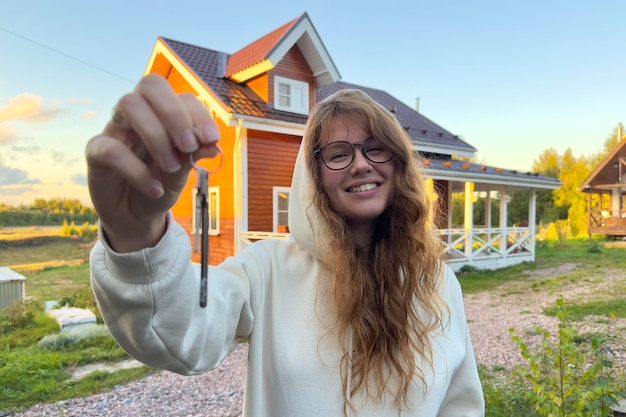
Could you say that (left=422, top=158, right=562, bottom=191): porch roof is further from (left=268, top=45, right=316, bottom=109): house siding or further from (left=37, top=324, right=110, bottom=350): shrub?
(left=37, top=324, right=110, bottom=350): shrub

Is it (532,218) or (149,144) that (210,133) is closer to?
(149,144)

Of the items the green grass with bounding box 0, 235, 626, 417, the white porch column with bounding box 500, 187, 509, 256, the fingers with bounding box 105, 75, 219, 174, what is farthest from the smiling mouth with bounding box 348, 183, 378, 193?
the white porch column with bounding box 500, 187, 509, 256

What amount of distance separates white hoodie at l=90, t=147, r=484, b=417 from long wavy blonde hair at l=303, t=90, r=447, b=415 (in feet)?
0.13

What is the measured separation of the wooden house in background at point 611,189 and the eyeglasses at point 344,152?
2004 cm

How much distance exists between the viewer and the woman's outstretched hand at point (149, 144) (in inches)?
19.3

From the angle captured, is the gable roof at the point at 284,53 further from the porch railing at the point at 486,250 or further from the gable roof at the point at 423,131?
the porch railing at the point at 486,250

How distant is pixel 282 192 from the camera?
9188 millimetres

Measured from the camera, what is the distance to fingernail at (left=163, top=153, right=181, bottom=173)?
506 millimetres

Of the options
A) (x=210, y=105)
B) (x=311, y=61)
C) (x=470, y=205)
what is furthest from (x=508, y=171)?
(x=210, y=105)

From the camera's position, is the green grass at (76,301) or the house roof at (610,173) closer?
the green grass at (76,301)

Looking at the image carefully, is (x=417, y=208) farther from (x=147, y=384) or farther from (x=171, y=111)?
(x=147, y=384)

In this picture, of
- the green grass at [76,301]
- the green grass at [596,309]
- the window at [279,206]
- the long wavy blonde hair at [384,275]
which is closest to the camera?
the long wavy blonde hair at [384,275]

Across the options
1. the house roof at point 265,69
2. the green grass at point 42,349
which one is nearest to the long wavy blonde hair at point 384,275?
the green grass at point 42,349

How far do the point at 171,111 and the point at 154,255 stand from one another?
0.91 feet
